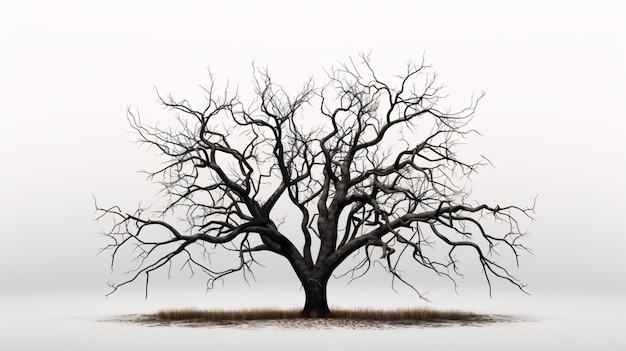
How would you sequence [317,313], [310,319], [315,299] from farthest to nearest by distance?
1. [315,299]
2. [317,313]
3. [310,319]

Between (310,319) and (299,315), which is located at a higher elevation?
(299,315)

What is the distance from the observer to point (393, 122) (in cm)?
2255

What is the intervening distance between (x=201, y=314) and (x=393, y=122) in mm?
6246

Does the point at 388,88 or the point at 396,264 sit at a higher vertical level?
the point at 388,88

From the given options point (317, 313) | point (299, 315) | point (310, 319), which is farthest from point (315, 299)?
point (310, 319)

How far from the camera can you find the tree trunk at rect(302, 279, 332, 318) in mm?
21578

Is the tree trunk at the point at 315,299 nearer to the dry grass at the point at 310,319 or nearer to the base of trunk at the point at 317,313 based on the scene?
the base of trunk at the point at 317,313

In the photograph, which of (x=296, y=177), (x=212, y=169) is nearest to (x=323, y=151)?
(x=296, y=177)

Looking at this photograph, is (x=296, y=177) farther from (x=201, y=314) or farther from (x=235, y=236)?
(x=201, y=314)

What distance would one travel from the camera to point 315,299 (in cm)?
2167

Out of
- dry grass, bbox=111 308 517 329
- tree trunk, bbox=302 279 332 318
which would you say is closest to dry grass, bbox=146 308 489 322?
dry grass, bbox=111 308 517 329

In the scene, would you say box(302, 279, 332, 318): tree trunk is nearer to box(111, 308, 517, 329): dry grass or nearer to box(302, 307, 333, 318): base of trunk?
box(302, 307, 333, 318): base of trunk

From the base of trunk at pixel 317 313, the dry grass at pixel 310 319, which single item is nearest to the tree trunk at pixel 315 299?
the base of trunk at pixel 317 313

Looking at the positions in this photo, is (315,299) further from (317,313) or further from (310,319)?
(310,319)
